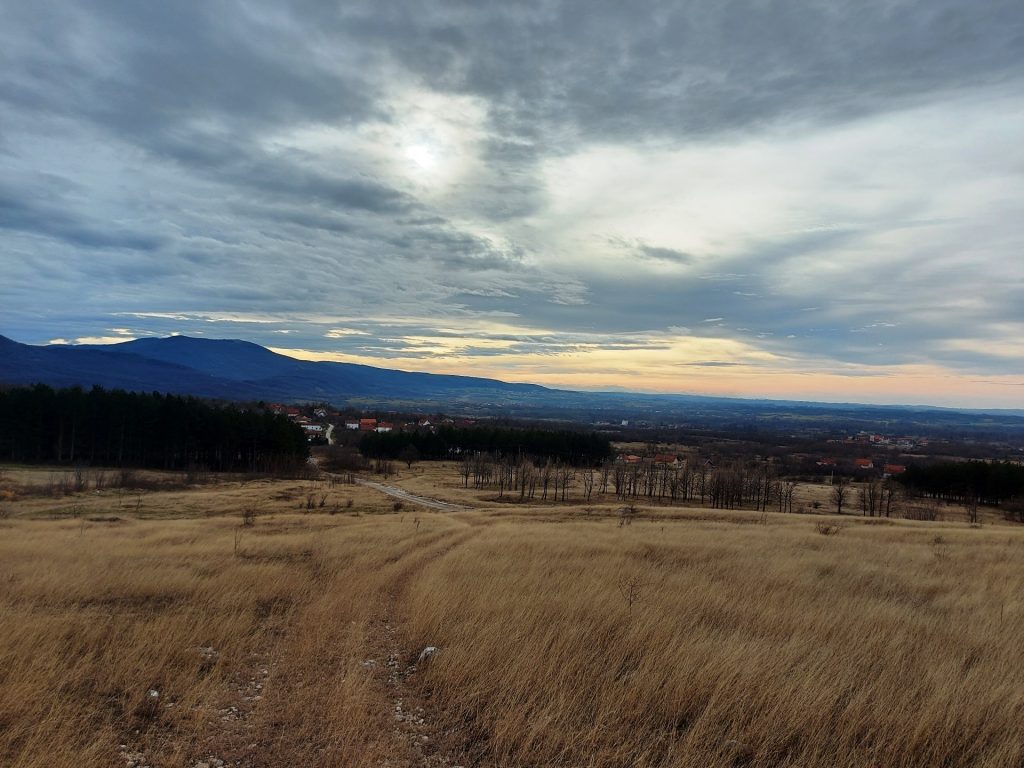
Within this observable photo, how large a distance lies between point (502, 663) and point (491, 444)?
98.4 m

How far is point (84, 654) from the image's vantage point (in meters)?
7.24

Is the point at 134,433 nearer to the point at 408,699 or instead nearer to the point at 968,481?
the point at 408,699

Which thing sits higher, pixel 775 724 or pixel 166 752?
pixel 775 724

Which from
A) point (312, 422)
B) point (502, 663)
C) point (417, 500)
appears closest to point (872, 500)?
point (417, 500)

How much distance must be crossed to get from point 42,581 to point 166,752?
8.20 metres

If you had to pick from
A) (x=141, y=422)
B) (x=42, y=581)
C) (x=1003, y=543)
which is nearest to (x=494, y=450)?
(x=141, y=422)

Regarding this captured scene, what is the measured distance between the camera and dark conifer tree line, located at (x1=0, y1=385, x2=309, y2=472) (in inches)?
2692

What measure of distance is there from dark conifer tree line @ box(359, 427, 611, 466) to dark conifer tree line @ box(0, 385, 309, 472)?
26699 mm

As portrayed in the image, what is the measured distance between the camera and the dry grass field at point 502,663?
535 cm

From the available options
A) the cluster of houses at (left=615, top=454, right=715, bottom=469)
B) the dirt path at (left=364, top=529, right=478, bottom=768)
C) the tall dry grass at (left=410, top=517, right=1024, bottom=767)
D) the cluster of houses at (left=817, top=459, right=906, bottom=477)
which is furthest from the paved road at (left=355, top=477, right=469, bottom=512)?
the cluster of houses at (left=817, top=459, right=906, bottom=477)

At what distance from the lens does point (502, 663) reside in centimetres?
705

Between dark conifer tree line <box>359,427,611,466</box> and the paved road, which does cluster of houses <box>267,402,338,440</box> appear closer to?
dark conifer tree line <box>359,427,611,466</box>

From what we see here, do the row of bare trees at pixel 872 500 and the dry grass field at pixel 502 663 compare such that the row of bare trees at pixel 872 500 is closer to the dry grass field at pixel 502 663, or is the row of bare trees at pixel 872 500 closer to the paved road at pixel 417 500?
the paved road at pixel 417 500

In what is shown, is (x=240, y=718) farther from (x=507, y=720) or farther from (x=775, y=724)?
(x=775, y=724)
